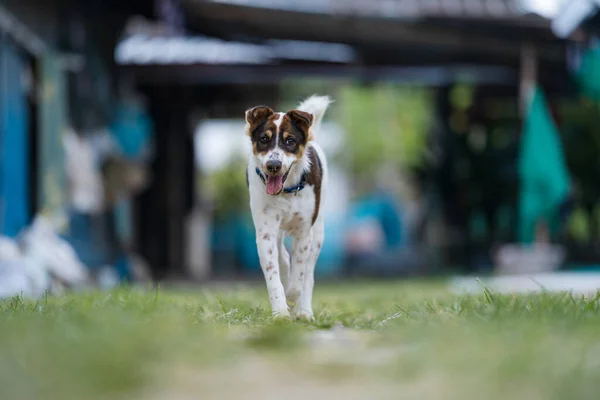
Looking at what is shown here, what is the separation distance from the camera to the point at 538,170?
1108 cm

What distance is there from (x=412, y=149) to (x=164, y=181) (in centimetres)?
2081

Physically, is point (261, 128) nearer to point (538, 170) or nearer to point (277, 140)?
point (277, 140)

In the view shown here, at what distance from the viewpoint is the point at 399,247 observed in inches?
848

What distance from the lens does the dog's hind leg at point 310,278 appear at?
4914 mm

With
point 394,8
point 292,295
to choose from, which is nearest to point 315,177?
point 292,295

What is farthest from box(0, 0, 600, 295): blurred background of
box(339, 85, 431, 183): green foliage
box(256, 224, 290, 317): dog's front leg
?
box(339, 85, 431, 183): green foliage

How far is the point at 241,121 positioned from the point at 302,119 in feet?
56.0

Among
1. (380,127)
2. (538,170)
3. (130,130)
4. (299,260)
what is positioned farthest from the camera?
(380,127)

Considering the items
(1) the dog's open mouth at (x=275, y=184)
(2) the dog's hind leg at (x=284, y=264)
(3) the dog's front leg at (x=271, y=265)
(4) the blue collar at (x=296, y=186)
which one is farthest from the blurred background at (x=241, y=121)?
(1) the dog's open mouth at (x=275, y=184)

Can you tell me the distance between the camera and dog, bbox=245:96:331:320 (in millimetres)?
4695

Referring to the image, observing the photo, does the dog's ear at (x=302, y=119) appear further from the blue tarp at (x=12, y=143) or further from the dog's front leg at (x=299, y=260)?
the blue tarp at (x=12, y=143)

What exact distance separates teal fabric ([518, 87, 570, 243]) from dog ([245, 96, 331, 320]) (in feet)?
21.5

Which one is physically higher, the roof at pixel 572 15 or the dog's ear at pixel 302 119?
the roof at pixel 572 15

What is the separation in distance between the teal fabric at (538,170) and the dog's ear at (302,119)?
6884 millimetres
